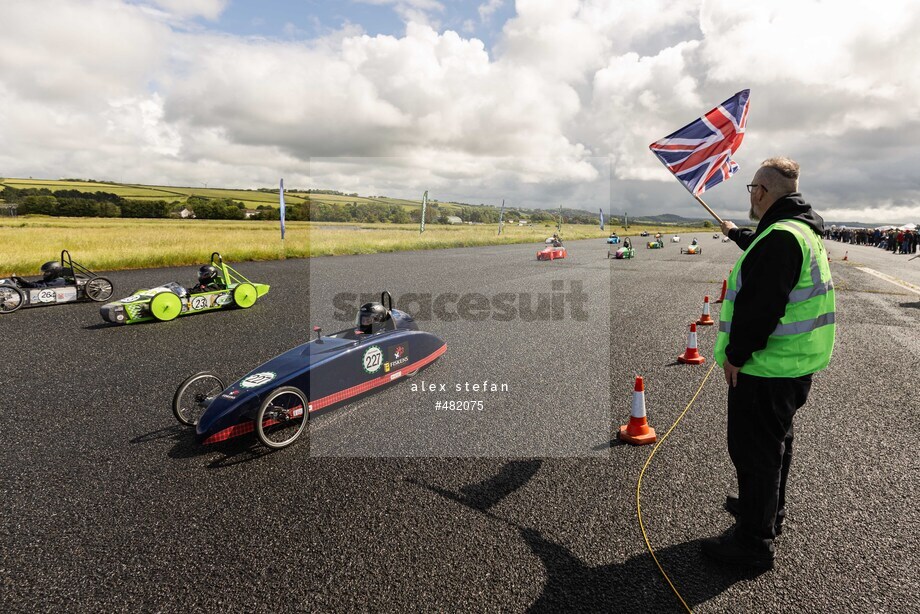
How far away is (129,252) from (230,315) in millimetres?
13870

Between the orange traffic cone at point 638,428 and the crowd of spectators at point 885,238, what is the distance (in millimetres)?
12814

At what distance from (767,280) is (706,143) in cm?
499

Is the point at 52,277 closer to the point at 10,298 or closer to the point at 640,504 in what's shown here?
the point at 10,298

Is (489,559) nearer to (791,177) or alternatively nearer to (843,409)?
(791,177)

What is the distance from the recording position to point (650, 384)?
674 centimetres

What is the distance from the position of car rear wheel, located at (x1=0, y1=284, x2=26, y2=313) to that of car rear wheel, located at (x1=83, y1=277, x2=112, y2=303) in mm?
1311

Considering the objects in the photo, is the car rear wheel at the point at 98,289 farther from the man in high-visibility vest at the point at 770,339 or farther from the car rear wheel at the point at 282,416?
the man in high-visibility vest at the point at 770,339

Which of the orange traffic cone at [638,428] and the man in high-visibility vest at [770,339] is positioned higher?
the man in high-visibility vest at [770,339]

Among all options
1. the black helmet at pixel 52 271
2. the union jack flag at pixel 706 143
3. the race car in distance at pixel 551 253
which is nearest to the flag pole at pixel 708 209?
the union jack flag at pixel 706 143

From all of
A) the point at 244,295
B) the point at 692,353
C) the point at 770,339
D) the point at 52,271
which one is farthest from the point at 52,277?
the point at 770,339

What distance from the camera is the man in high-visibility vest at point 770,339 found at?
2.87 m

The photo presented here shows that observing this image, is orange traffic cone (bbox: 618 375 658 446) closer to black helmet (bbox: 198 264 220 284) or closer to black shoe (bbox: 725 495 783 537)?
black shoe (bbox: 725 495 783 537)

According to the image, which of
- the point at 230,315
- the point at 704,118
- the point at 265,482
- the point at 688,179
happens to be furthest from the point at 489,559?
the point at 230,315

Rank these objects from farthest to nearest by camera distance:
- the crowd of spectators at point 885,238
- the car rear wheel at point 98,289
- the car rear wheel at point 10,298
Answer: the crowd of spectators at point 885,238, the car rear wheel at point 98,289, the car rear wheel at point 10,298
